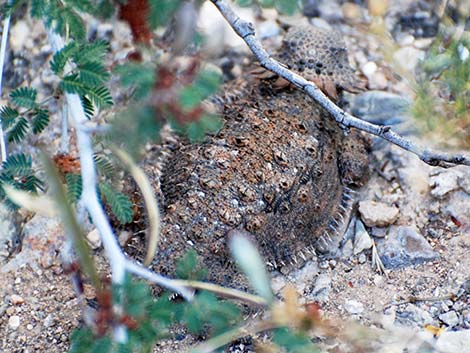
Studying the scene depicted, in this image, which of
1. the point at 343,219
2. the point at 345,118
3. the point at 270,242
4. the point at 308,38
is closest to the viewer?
the point at 345,118

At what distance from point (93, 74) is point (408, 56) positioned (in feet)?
7.93

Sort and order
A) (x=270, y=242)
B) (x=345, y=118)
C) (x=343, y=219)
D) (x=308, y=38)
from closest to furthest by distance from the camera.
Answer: (x=345, y=118), (x=270, y=242), (x=343, y=219), (x=308, y=38)

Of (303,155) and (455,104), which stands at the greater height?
(455,104)

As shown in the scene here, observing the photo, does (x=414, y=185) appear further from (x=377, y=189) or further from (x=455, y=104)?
(x=455, y=104)

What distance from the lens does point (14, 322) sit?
3443mm

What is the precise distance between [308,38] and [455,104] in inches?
39.5

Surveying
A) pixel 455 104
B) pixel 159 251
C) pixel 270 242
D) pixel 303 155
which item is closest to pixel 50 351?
pixel 159 251

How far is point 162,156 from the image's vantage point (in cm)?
391

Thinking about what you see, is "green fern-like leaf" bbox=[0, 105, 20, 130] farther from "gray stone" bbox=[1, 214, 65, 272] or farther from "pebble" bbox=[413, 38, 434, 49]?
"pebble" bbox=[413, 38, 434, 49]

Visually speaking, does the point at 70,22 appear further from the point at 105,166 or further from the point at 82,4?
the point at 105,166

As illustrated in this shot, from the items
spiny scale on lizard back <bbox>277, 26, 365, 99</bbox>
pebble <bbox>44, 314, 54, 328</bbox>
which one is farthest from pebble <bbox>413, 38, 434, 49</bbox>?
pebble <bbox>44, 314, 54, 328</bbox>

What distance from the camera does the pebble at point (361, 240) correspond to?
3.71 m

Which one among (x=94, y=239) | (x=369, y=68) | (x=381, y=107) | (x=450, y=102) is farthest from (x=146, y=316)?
(x=369, y=68)

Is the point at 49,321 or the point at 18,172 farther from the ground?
the point at 18,172
